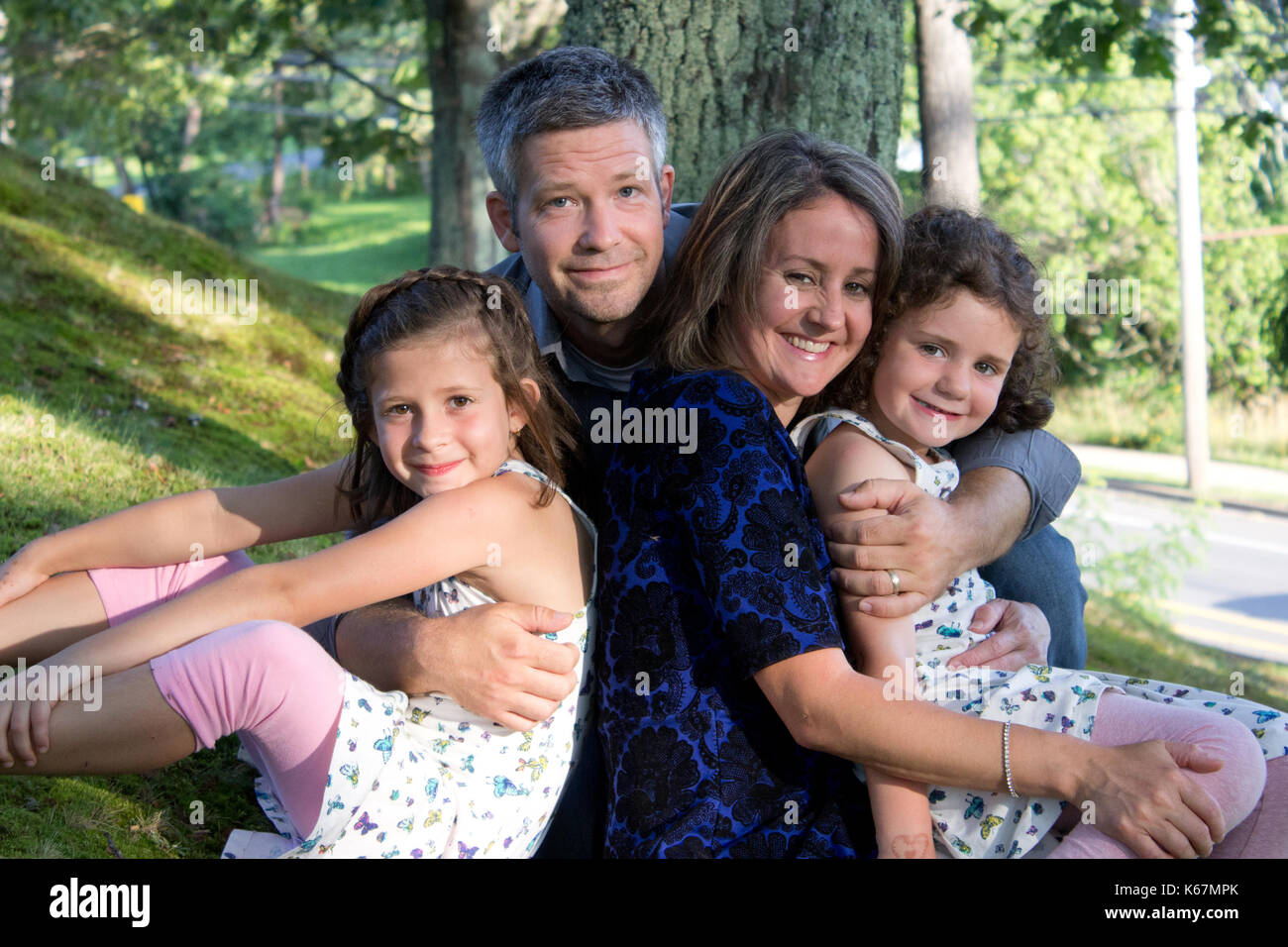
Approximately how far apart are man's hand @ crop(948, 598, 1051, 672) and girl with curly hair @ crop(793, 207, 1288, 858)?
0.07 ft

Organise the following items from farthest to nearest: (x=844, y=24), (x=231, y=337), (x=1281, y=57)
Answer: (x=1281, y=57) → (x=231, y=337) → (x=844, y=24)

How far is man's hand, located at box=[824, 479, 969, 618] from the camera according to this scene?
243 cm

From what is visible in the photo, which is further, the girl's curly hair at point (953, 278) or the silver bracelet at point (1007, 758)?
the girl's curly hair at point (953, 278)

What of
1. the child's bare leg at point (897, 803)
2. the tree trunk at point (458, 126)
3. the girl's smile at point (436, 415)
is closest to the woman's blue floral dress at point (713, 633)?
the child's bare leg at point (897, 803)

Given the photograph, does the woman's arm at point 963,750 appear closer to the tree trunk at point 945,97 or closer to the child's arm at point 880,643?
the child's arm at point 880,643

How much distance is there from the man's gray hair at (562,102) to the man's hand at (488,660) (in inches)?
48.0

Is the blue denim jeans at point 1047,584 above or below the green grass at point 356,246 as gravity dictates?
below

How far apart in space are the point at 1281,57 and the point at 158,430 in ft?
20.9

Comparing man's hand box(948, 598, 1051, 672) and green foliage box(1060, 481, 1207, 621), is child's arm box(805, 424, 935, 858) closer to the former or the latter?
man's hand box(948, 598, 1051, 672)

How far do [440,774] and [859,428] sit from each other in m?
1.14

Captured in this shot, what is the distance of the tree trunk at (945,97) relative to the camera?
9.25 meters
